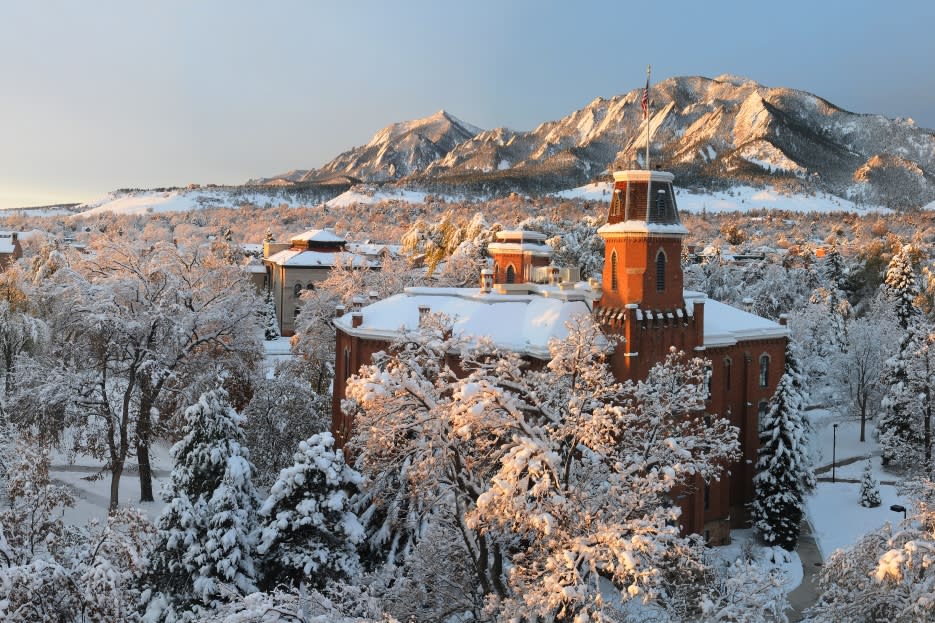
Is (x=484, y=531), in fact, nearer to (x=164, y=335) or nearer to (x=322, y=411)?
(x=164, y=335)

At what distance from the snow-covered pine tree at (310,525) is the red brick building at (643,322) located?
9.06 meters

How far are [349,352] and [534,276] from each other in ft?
43.6

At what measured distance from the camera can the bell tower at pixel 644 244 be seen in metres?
26.5

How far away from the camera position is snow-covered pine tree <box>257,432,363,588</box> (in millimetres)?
19828

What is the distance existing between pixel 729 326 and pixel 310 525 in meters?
19.1

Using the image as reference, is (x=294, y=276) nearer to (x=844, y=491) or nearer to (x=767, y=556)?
(x=844, y=491)

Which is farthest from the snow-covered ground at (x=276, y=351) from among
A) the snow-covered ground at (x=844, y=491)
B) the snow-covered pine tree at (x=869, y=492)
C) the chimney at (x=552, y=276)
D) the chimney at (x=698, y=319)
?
the snow-covered pine tree at (x=869, y=492)

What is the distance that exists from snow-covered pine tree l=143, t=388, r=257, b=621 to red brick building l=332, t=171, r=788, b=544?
9.91m

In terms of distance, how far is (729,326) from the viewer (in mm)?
31594

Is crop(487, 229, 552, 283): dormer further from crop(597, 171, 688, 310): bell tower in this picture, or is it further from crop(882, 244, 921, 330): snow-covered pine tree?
crop(882, 244, 921, 330): snow-covered pine tree

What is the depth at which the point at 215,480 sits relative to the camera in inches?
814

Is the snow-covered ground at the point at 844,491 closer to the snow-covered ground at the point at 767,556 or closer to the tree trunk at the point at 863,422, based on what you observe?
the tree trunk at the point at 863,422

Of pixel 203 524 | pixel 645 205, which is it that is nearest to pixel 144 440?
pixel 203 524

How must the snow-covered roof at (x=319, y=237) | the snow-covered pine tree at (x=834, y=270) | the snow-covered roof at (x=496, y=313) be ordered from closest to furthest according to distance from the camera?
the snow-covered roof at (x=496, y=313), the snow-covered pine tree at (x=834, y=270), the snow-covered roof at (x=319, y=237)
